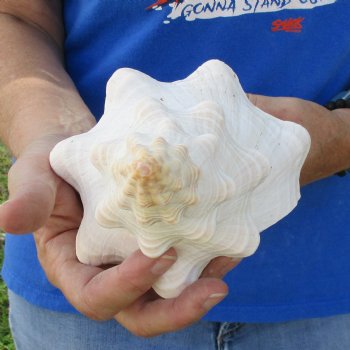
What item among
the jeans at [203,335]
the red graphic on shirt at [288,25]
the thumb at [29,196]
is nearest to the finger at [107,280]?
the thumb at [29,196]

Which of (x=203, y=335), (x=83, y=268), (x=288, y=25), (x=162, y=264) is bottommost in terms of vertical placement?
(x=203, y=335)

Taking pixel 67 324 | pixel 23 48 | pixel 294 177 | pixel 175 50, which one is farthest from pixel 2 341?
pixel 294 177

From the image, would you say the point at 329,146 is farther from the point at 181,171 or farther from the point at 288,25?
the point at 181,171

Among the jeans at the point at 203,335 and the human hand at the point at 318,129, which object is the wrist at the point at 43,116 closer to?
the human hand at the point at 318,129

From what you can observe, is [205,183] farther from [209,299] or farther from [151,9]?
[151,9]

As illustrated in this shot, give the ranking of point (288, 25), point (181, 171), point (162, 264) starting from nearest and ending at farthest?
point (181, 171) < point (162, 264) < point (288, 25)

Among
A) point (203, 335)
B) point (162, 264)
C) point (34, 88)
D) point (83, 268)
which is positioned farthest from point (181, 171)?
point (203, 335)

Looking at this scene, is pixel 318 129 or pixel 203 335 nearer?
pixel 318 129
